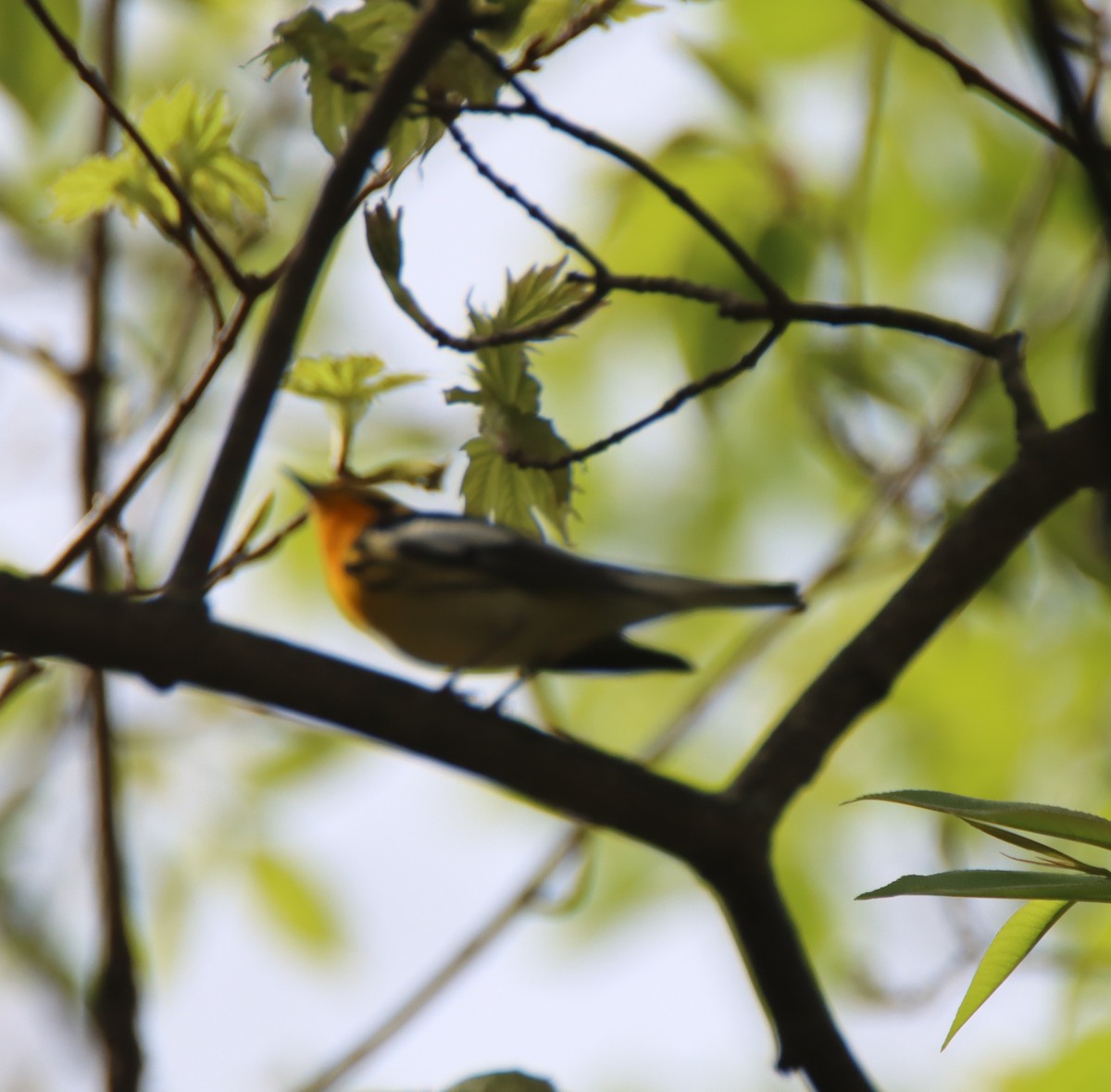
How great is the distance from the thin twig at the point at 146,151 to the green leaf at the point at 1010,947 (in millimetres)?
1113

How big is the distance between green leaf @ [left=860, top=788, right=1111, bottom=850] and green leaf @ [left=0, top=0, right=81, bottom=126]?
173 cm

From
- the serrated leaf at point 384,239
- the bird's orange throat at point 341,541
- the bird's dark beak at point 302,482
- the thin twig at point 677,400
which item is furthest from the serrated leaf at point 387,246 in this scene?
the bird's dark beak at point 302,482

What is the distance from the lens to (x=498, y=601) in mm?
→ 2873

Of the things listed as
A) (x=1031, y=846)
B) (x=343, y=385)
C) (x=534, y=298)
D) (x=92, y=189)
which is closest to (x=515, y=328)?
(x=534, y=298)

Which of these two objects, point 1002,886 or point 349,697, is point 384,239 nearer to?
point 349,697

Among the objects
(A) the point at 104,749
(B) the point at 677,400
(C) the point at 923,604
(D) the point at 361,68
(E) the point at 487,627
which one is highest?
(E) the point at 487,627

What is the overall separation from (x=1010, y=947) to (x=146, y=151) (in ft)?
4.29

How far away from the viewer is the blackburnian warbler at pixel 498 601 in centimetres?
275

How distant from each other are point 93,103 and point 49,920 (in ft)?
7.13

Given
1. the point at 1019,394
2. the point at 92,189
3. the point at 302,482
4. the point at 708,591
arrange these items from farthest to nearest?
the point at 302,482 → the point at 708,591 → the point at 1019,394 → the point at 92,189

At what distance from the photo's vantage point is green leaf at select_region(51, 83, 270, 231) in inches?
66.6

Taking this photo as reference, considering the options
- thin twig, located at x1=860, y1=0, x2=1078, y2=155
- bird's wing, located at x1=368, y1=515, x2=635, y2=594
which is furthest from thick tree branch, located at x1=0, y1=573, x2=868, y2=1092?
bird's wing, located at x1=368, y1=515, x2=635, y2=594

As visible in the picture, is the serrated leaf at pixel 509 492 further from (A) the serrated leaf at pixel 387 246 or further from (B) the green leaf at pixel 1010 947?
(B) the green leaf at pixel 1010 947

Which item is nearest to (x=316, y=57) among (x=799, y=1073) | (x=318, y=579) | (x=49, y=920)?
(x=799, y=1073)
